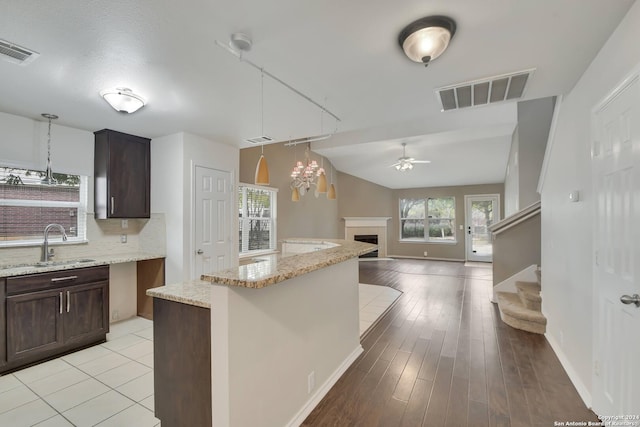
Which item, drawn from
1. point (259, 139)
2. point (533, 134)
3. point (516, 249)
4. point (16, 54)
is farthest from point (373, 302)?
point (16, 54)

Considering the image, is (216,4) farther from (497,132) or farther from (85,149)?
(497,132)

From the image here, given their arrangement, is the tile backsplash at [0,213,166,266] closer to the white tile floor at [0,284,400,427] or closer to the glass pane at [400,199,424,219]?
the white tile floor at [0,284,400,427]

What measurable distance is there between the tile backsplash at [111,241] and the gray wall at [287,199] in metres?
1.89

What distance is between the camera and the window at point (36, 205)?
2.94m

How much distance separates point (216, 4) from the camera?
147cm

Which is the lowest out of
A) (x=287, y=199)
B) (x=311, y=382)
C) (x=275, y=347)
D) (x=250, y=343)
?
(x=311, y=382)

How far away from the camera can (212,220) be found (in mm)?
3996

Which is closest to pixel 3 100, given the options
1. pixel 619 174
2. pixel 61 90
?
pixel 61 90

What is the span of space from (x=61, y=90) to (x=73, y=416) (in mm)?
2584

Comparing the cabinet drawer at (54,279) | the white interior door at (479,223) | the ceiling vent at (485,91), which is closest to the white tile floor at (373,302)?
the ceiling vent at (485,91)

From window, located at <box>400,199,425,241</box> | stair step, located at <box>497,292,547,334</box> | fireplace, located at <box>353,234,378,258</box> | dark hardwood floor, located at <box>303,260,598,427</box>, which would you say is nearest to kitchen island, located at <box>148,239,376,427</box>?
dark hardwood floor, located at <box>303,260,598,427</box>

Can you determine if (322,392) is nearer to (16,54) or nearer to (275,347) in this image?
(275,347)

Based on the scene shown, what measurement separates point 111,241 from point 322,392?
11.1ft

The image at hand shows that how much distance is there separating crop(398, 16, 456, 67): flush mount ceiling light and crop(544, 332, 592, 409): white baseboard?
2.61 m
